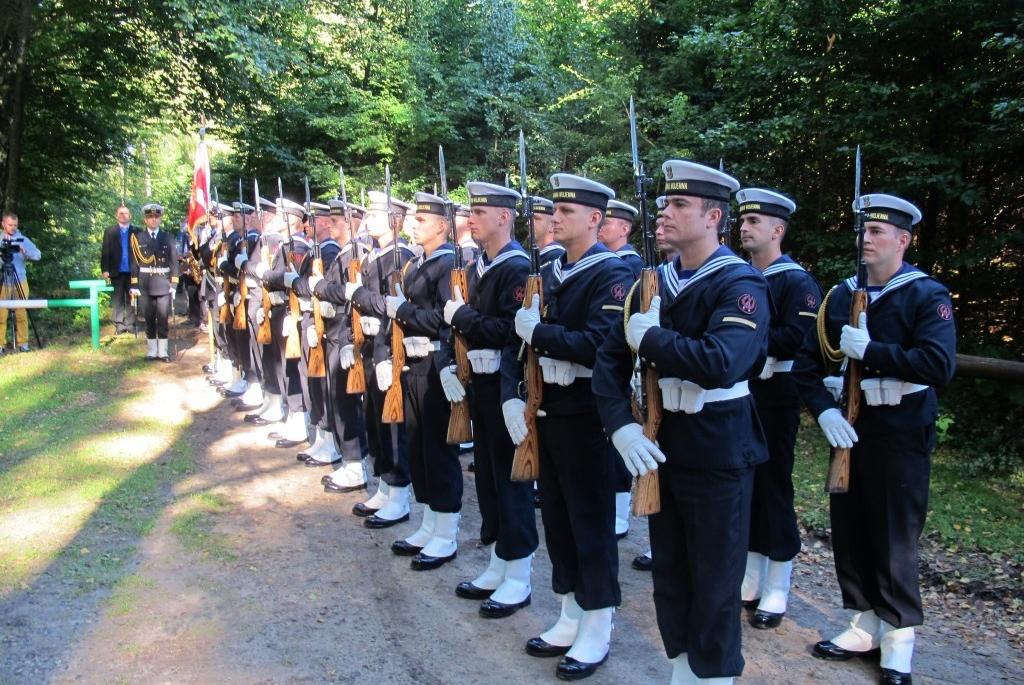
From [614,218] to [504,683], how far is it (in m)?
3.93

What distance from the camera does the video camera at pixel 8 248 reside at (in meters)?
13.4

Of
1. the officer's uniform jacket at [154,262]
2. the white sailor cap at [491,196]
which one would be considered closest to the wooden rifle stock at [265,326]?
the officer's uniform jacket at [154,262]

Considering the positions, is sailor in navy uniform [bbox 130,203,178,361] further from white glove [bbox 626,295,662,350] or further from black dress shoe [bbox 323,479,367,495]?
white glove [bbox 626,295,662,350]

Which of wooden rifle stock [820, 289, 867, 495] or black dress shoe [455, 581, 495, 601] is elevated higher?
wooden rifle stock [820, 289, 867, 495]

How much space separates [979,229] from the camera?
842 cm

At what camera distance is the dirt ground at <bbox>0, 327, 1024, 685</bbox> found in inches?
163

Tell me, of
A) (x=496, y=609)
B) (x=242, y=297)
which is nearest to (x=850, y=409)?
(x=496, y=609)

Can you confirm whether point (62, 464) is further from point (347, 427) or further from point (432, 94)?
point (432, 94)

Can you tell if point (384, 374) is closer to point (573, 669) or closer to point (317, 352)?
point (317, 352)

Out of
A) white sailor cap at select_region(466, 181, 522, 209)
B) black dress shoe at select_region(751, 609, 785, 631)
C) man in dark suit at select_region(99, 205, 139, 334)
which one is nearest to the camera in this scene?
black dress shoe at select_region(751, 609, 785, 631)

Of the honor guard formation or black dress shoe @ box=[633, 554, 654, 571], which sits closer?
the honor guard formation

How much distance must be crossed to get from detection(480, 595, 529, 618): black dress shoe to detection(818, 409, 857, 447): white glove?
1.96 meters

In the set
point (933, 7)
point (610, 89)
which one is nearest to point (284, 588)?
point (933, 7)

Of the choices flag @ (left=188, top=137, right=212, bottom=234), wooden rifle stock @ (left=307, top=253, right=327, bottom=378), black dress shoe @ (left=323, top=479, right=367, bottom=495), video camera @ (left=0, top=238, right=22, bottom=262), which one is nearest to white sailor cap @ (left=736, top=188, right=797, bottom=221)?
wooden rifle stock @ (left=307, top=253, right=327, bottom=378)
